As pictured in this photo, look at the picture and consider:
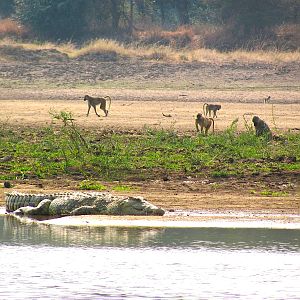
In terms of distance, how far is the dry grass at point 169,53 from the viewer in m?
38.9

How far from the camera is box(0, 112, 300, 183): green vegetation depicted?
17391mm

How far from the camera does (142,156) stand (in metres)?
18.7

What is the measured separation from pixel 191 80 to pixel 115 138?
14570 mm

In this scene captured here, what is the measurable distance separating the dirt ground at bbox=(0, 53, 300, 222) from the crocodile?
30.3 inches

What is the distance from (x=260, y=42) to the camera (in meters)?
45.1

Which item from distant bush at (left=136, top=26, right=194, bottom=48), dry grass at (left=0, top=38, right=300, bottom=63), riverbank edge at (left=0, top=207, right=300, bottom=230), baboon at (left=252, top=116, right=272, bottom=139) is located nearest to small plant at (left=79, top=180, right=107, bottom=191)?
riverbank edge at (left=0, top=207, right=300, bottom=230)

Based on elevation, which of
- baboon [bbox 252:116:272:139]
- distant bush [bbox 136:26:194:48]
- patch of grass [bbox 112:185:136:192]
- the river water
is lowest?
the river water

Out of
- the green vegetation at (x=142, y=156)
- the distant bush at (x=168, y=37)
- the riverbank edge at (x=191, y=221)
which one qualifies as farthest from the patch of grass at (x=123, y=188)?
the distant bush at (x=168, y=37)

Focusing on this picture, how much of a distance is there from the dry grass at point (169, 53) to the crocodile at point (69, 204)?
2380 centimetres

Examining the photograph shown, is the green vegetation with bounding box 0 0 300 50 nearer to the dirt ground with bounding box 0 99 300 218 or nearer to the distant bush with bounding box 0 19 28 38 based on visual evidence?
the distant bush with bounding box 0 19 28 38

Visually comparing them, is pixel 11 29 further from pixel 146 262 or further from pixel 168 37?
pixel 146 262

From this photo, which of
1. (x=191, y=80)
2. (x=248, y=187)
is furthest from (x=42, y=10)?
(x=248, y=187)

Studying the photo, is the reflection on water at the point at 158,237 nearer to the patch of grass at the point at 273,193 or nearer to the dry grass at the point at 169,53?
the patch of grass at the point at 273,193

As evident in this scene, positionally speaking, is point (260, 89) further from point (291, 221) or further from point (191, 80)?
point (291, 221)
